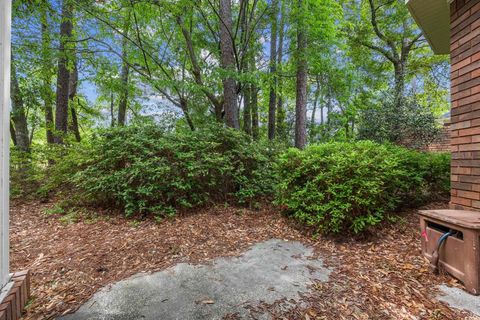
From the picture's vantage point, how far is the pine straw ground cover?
77.7 inches

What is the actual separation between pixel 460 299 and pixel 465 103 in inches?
84.2

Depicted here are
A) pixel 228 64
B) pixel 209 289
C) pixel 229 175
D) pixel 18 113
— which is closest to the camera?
pixel 209 289

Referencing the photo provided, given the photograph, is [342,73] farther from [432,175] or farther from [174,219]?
[174,219]

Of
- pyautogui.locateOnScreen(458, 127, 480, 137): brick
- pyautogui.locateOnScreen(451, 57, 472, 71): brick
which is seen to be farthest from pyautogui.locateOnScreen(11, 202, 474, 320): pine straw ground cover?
pyautogui.locateOnScreen(451, 57, 472, 71): brick

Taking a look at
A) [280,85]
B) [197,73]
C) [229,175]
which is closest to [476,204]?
[229,175]

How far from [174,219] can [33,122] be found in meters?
9.93

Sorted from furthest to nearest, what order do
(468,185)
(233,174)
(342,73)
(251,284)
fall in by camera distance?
(342,73) < (233,174) < (468,185) < (251,284)

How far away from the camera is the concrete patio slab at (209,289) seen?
189 centimetres

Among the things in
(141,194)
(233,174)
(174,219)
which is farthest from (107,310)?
(233,174)

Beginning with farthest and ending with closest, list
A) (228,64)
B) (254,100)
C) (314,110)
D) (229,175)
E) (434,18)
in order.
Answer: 1. (314,110)
2. (254,100)
3. (228,64)
4. (229,175)
5. (434,18)

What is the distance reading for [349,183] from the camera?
3285 millimetres

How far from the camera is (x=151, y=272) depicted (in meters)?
2.44

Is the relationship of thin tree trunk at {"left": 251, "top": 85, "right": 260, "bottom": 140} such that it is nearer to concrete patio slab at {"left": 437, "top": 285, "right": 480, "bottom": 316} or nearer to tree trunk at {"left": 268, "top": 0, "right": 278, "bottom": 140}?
tree trunk at {"left": 268, "top": 0, "right": 278, "bottom": 140}

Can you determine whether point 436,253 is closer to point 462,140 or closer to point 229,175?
point 462,140
